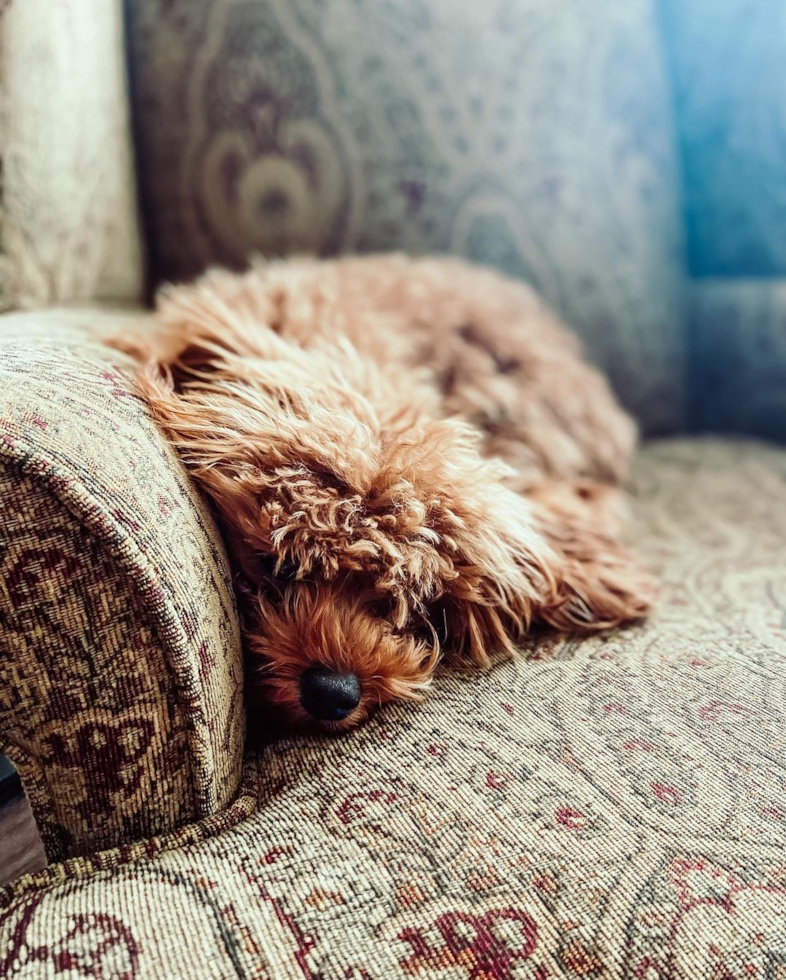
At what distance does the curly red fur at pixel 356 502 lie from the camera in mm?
983

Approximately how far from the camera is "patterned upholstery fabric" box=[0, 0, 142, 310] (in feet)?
4.25

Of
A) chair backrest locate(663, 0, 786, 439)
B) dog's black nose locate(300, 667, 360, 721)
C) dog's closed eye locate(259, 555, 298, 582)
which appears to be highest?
chair backrest locate(663, 0, 786, 439)

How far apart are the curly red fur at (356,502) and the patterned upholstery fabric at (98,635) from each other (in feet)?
0.52

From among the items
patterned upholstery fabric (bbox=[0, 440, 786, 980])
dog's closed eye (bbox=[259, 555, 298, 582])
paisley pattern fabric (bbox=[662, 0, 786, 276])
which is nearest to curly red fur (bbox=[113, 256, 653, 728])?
dog's closed eye (bbox=[259, 555, 298, 582])

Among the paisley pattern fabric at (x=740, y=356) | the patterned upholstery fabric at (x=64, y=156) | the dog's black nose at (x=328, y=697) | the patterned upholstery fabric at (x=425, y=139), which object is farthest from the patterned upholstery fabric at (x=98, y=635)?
the paisley pattern fabric at (x=740, y=356)

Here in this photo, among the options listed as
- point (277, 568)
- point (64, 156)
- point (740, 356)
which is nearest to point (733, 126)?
point (740, 356)

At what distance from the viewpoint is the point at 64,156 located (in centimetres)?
146

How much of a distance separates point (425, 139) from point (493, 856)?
5.25 feet

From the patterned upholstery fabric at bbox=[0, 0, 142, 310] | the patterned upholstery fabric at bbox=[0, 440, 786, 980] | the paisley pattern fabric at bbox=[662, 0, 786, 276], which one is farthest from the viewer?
the paisley pattern fabric at bbox=[662, 0, 786, 276]

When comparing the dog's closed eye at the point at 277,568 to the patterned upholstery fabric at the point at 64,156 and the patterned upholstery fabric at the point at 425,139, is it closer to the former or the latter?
the patterned upholstery fabric at the point at 64,156

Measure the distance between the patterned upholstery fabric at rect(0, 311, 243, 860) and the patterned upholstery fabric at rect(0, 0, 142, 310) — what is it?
64cm

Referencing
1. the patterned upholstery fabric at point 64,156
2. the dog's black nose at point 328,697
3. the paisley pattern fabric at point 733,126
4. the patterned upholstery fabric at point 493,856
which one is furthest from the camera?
the paisley pattern fabric at point 733,126

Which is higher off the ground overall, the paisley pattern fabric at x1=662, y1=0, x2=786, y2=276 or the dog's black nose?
the paisley pattern fabric at x1=662, y1=0, x2=786, y2=276

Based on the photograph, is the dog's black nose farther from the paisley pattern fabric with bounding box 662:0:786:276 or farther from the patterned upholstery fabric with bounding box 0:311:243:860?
the paisley pattern fabric with bounding box 662:0:786:276
